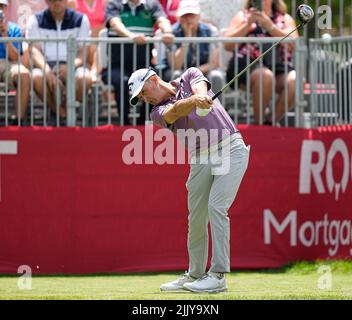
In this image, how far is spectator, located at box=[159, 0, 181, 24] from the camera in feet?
45.6

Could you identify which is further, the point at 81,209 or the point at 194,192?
the point at 81,209

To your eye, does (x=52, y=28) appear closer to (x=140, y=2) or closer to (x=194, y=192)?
→ (x=140, y=2)

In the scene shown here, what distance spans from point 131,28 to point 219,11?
1.27 metres

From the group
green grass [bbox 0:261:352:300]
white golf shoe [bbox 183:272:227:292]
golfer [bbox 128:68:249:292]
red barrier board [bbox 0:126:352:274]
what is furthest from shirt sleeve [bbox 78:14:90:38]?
white golf shoe [bbox 183:272:227:292]

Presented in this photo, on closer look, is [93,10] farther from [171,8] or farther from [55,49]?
[55,49]

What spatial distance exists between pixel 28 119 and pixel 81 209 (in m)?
1.21

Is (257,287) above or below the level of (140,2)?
below

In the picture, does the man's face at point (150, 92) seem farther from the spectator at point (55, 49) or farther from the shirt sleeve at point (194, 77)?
the spectator at point (55, 49)

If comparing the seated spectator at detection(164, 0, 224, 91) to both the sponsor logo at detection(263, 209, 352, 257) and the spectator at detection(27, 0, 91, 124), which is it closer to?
the spectator at detection(27, 0, 91, 124)

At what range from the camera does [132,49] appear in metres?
12.8

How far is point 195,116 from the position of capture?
9797 millimetres

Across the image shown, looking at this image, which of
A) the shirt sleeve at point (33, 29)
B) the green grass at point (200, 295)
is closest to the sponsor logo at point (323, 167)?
the green grass at point (200, 295)

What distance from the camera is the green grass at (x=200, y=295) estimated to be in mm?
9594

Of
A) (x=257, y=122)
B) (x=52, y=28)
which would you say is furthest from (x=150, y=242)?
(x=52, y=28)
